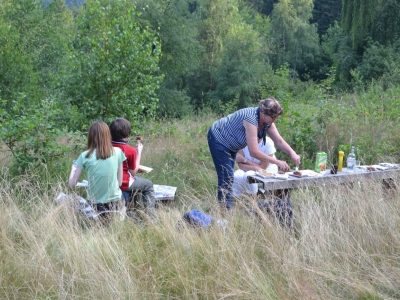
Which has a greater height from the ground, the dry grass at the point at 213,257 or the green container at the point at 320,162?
the green container at the point at 320,162

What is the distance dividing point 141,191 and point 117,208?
1.62 feet

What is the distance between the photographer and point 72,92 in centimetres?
807

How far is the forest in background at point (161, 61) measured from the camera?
7.60 metres

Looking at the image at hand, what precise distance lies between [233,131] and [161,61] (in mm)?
23373

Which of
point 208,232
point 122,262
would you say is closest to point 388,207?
point 208,232

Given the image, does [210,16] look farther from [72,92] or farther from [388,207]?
[388,207]

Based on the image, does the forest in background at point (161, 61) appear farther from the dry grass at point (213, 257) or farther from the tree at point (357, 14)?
the dry grass at point (213, 257)

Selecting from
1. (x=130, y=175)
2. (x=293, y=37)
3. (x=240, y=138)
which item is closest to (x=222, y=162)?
(x=240, y=138)

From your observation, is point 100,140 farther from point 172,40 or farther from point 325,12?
point 325,12

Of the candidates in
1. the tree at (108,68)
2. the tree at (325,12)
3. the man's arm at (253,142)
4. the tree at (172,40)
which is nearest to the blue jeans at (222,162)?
the man's arm at (253,142)

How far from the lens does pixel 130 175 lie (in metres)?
4.73

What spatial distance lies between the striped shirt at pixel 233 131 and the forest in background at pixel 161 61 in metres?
1.95

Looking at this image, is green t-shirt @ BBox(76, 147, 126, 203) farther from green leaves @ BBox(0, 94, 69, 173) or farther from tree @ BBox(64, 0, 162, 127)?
tree @ BBox(64, 0, 162, 127)

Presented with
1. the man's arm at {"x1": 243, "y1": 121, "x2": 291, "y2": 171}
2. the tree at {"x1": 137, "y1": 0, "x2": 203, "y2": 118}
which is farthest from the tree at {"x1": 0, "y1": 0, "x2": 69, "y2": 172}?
the tree at {"x1": 137, "y1": 0, "x2": 203, "y2": 118}
